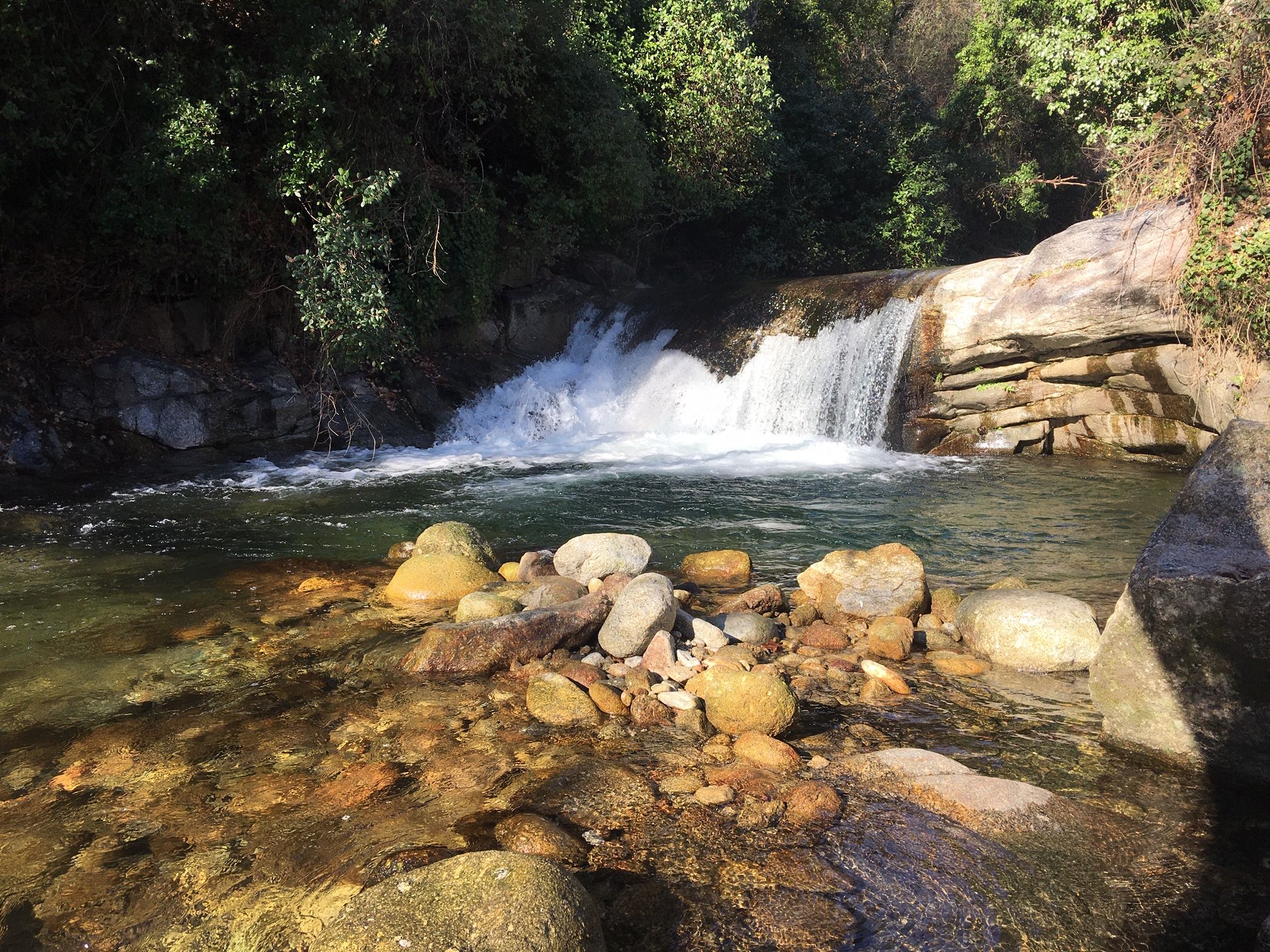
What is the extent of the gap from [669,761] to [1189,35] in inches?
465

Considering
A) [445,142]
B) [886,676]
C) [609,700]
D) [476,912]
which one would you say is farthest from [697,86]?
[476,912]

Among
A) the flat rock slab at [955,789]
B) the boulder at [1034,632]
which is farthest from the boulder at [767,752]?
the boulder at [1034,632]

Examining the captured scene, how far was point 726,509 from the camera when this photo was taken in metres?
9.47

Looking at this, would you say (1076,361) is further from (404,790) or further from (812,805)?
(404,790)

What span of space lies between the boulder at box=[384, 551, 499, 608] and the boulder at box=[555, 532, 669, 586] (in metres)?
0.59

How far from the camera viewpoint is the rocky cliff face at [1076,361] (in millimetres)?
10891

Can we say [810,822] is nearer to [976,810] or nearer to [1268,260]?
[976,810]

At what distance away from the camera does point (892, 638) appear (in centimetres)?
539

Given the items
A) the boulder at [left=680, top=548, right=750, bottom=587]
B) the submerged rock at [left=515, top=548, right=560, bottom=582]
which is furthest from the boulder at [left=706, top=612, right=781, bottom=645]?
the submerged rock at [left=515, top=548, right=560, bottom=582]

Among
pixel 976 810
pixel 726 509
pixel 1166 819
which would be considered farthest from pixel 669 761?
pixel 726 509

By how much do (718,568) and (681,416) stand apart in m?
8.12

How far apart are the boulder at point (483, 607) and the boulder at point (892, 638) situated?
231 cm

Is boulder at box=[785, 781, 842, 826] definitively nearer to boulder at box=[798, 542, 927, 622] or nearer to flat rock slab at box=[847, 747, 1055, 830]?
flat rock slab at box=[847, 747, 1055, 830]

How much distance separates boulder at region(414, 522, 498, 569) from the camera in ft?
23.2
